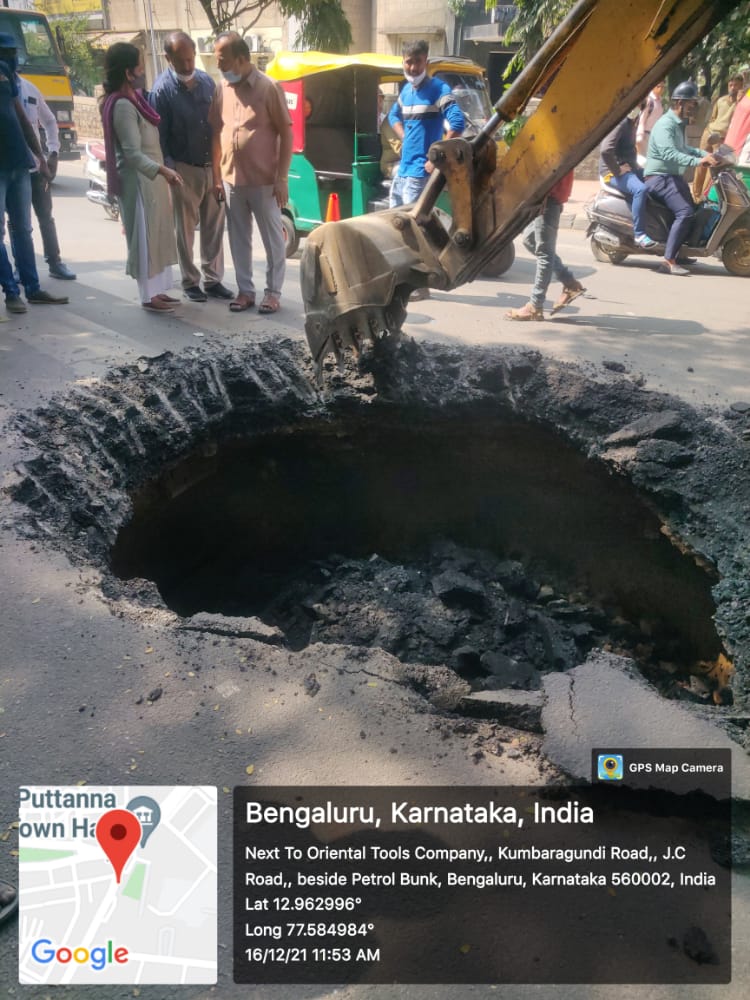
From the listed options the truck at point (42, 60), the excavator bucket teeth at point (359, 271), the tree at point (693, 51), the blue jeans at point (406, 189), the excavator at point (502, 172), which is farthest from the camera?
the truck at point (42, 60)

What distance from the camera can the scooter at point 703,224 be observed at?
8.50m

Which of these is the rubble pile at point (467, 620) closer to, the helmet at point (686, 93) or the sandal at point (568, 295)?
the sandal at point (568, 295)

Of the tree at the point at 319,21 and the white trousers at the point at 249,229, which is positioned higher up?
the tree at the point at 319,21

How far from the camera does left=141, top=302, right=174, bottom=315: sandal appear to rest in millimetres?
6578

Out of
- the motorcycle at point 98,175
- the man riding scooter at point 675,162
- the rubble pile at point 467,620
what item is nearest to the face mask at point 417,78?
the man riding scooter at point 675,162

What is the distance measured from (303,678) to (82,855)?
0.85 m

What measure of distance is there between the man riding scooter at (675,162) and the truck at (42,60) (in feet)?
42.1

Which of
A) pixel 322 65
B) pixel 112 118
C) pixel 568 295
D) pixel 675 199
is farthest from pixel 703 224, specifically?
pixel 112 118

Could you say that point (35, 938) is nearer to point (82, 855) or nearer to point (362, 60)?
point (82, 855)

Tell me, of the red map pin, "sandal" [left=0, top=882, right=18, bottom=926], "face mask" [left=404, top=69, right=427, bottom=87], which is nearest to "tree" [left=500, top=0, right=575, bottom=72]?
"face mask" [left=404, top=69, right=427, bottom=87]

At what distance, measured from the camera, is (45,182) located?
273 inches

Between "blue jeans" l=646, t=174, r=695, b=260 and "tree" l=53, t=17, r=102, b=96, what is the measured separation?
24.5 metres

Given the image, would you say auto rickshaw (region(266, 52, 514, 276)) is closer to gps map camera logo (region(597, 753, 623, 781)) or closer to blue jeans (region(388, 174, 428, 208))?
blue jeans (region(388, 174, 428, 208))

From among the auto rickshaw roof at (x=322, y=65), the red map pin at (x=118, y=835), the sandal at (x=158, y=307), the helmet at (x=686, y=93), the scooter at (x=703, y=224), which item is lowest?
the red map pin at (x=118, y=835)
